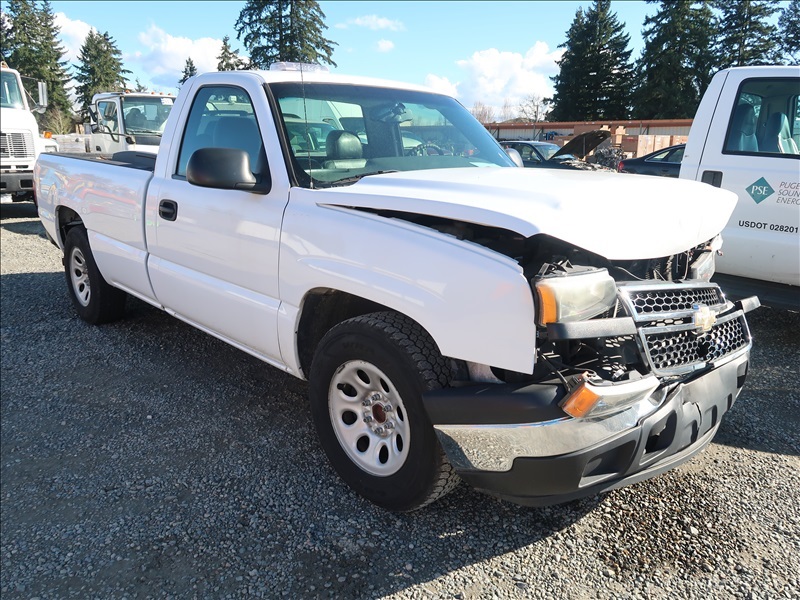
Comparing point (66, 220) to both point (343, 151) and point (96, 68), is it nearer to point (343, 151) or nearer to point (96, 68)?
point (343, 151)

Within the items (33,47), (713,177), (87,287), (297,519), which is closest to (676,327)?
(297,519)

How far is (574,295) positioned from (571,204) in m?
0.39

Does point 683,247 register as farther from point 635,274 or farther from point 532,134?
point 532,134

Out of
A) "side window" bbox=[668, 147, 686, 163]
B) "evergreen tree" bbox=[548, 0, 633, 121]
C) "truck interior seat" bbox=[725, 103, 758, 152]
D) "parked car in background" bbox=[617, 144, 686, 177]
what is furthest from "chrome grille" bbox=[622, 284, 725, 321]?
"evergreen tree" bbox=[548, 0, 633, 121]

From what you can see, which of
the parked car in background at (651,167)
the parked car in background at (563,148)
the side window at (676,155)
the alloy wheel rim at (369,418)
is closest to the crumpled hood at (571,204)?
the alloy wheel rim at (369,418)

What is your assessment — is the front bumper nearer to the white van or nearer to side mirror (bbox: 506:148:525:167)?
side mirror (bbox: 506:148:525:167)

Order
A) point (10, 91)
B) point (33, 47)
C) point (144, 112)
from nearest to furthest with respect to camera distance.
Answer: point (10, 91), point (144, 112), point (33, 47)

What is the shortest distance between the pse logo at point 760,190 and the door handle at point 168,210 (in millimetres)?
4396

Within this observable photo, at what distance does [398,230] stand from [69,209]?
164 inches

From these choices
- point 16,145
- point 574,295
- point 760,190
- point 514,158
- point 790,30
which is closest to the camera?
point 574,295

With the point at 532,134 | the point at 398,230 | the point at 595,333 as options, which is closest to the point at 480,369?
the point at 595,333

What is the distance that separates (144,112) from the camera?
12781 millimetres

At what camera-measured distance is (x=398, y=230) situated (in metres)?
2.51

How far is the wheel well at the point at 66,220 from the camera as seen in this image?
213 inches
